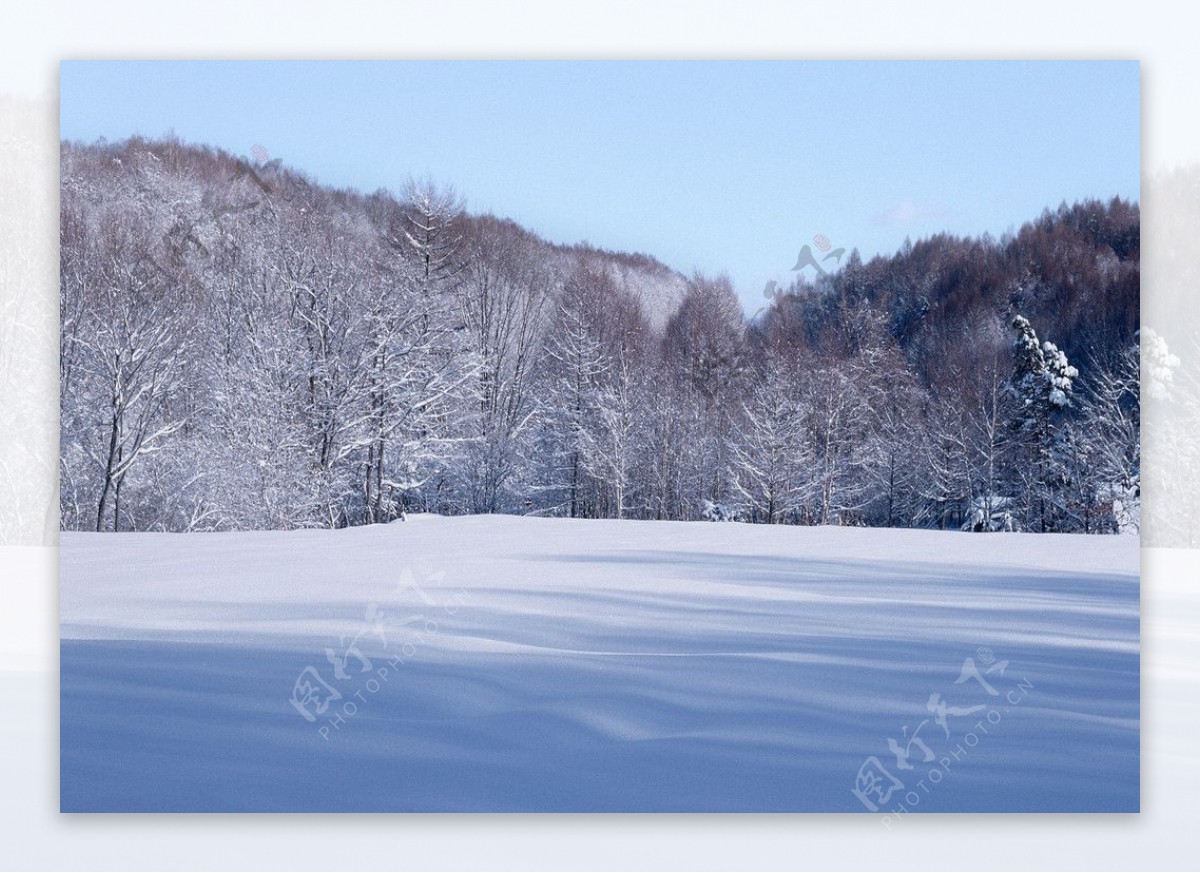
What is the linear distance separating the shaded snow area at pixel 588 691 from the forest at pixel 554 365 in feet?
2.79

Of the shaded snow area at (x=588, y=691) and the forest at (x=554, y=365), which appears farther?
the forest at (x=554, y=365)

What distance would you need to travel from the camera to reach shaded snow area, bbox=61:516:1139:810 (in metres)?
2.85

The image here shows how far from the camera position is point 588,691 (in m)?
2.96

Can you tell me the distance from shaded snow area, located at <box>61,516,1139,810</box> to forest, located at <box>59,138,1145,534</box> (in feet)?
2.79

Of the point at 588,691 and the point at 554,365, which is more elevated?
the point at 554,365

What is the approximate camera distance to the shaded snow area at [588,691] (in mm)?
2854

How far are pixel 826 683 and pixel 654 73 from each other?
214cm

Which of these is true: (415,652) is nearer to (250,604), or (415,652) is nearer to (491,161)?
(250,604)

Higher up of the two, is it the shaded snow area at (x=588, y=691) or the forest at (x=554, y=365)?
the forest at (x=554, y=365)

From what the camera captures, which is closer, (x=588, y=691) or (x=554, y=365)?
(x=588, y=691)

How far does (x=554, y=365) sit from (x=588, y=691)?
3325 mm

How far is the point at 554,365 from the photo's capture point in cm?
607
